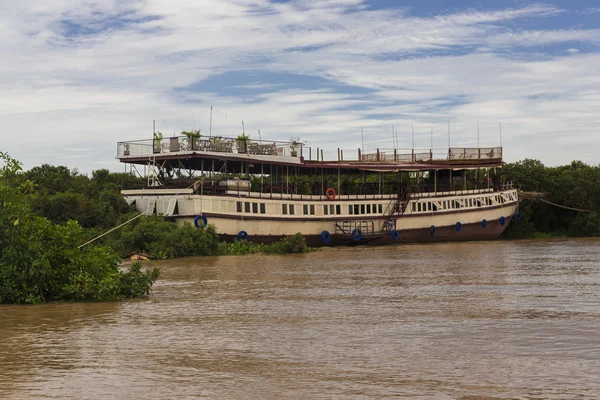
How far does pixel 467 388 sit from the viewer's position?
10305mm

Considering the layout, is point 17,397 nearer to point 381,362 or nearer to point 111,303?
point 381,362

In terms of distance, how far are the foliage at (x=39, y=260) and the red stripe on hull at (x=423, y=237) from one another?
21.6m

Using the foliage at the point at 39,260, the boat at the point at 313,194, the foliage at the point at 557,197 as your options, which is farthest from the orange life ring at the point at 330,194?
the foliage at the point at 39,260

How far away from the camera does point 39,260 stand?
1878 cm

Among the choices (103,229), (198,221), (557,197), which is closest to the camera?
(103,229)

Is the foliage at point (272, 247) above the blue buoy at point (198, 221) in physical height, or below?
below

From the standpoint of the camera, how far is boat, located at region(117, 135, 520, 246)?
4244 centimetres

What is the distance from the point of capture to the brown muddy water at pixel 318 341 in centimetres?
1053

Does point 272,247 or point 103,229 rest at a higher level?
point 103,229

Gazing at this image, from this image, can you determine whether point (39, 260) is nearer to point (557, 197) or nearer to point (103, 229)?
point (103, 229)

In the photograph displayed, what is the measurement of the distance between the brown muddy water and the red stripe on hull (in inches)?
840

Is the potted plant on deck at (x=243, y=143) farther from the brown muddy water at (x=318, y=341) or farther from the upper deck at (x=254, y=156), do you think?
Result: the brown muddy water at (x=318, y=341)

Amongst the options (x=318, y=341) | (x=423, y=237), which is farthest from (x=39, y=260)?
(x=423, y=237)

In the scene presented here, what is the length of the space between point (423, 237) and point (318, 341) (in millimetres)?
38448
